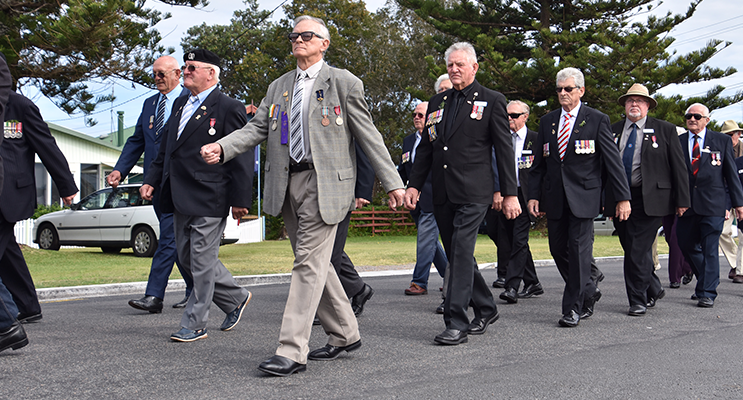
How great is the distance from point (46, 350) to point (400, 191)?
2629mm

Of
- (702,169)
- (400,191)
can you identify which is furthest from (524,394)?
(702,169)

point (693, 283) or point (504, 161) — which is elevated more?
point (504, 161)

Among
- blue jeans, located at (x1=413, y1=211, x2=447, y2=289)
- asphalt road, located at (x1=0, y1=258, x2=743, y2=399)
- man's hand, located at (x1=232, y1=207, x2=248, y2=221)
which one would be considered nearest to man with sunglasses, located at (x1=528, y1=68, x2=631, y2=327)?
asphalt road, located at (x1=0, y1=258, x2=743, y2=399)

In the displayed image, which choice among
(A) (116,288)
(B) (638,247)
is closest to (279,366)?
(B) (638,247)

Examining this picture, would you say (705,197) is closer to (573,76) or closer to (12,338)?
(573,76)

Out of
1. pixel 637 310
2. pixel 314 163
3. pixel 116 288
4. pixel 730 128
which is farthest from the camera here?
pixel 730 128

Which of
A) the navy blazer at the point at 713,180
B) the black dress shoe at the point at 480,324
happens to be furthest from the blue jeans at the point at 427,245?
the navy blazer at the point at 713,180

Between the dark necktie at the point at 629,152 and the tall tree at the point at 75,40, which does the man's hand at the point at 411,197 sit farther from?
the tall tree at the point at 75,40

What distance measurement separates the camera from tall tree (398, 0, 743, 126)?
28.7 m

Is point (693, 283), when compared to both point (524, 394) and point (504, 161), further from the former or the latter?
point (524, 394)

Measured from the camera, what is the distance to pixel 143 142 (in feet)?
22.5

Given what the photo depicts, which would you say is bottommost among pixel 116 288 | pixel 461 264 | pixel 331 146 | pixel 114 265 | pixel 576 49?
pixel 114 265

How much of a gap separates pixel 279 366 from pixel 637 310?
389 centimetres

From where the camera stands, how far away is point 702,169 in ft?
25.6
